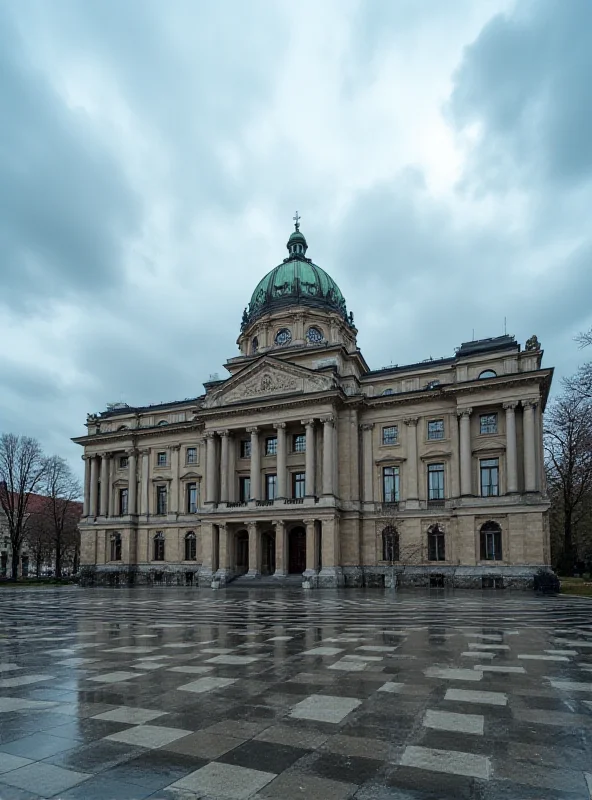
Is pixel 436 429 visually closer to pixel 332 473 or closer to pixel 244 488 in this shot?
pixel 332 473

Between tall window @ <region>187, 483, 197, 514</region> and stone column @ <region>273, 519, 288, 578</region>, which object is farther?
tall window @ <region>187, 483, 197, 514</region>

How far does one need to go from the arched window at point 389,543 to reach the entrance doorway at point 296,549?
7798 millimetres

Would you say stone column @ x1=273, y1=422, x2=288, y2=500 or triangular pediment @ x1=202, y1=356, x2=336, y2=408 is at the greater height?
triangular pediment @ x1=202, y1=356, x2=336, y2=408

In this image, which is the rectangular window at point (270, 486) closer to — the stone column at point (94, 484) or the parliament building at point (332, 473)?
the parliament building at point (332, 473)

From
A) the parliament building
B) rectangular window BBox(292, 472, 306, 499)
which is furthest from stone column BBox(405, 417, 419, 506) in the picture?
rectangular window BBox(292, 472, 306, 499)

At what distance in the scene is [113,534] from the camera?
2584 inches

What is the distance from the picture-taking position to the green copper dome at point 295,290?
65.5 m

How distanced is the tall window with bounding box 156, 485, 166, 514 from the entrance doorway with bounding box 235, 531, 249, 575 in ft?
36.1

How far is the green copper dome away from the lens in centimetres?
6550

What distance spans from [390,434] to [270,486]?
1233 centimetres

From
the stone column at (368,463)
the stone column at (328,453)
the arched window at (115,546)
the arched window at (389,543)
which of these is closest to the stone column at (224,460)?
the stone column at (328,453)

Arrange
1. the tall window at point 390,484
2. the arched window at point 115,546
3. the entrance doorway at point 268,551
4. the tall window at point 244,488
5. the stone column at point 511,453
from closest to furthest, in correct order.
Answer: the stone column at point 511,453 → the tall window at point 390,484 → the entrance doorway at point 268,551 → the tall window at point 244,488 → the arched window at point 115,546

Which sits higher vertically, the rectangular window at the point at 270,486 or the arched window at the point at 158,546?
the rectangular window at the point at 270,486

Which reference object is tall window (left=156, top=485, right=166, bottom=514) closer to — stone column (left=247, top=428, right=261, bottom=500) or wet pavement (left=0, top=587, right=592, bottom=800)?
stone column (left=247, top=428, right=261, bottom=500)
